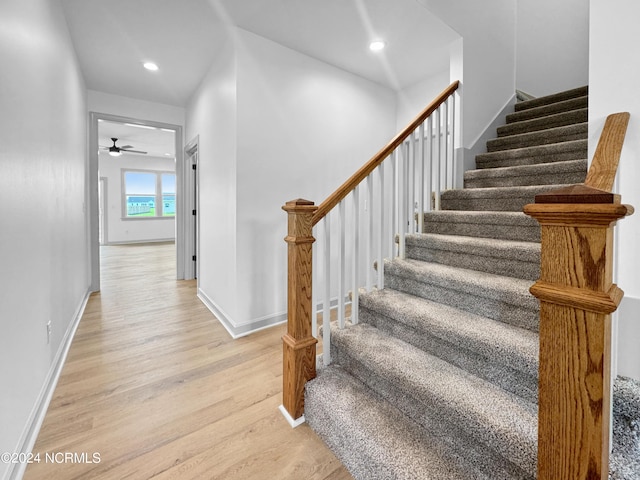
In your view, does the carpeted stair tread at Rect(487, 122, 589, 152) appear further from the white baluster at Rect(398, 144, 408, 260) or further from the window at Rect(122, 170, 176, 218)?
the window at Rect(122, 170, 176, 218)

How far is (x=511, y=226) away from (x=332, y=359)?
1.48 meters

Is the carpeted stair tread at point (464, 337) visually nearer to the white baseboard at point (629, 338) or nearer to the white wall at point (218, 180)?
the white baseboard at point (629, 338)

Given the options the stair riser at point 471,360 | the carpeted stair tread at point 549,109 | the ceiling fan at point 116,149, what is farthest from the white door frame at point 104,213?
the carpeted stair tread at point 549,109

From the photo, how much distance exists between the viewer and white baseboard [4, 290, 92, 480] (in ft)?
4.24

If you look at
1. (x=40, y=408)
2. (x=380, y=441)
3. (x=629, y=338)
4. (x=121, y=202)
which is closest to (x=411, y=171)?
(x=629, y=338)

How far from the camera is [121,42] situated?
2889mm

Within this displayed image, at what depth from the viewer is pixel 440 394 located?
1.25 m

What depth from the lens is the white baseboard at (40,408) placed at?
129cm

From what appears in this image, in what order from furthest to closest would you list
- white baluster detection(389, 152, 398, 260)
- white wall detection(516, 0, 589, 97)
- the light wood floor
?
white wall detection(516, 0, 589, 97)
white baluster detection(389, 152, 398, 260)
the light wood floor

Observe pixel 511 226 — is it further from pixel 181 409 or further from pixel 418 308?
pixel 181 409

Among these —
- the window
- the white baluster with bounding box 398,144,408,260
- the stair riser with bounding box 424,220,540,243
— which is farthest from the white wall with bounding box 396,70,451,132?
the window

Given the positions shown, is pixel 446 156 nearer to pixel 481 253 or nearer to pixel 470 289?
pixel 481 253

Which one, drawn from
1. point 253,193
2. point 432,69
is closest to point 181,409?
point 253,193

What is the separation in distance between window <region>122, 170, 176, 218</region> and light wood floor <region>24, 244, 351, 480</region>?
7584 mm
